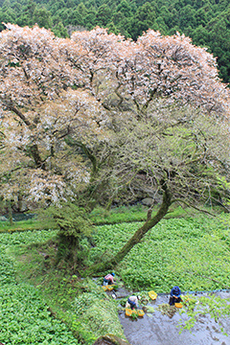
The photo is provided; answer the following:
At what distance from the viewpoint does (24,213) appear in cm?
1311

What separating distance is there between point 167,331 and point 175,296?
0.96 metres

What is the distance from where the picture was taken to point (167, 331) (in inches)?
242

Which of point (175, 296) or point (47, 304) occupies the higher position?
point (175, 296)

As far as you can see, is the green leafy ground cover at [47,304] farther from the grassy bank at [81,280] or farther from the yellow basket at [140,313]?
the yellow basket at [140,313]

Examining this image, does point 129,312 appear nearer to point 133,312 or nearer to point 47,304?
point 133,312

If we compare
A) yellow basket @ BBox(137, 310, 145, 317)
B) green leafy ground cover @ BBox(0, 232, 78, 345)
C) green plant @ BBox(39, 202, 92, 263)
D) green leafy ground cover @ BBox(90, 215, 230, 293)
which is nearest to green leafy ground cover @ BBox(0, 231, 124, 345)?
green leafy ground cover @ BBox(0, 232, 78, 345)

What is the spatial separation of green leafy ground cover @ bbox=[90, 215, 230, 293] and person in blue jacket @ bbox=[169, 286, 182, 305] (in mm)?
428

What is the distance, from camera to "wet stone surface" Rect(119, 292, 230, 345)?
5875 millimetres

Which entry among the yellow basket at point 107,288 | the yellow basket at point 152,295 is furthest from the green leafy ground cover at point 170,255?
the yellow basket at point 107,288

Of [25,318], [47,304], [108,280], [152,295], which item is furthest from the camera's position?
[108,280]

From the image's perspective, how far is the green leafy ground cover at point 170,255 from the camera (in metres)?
7.01

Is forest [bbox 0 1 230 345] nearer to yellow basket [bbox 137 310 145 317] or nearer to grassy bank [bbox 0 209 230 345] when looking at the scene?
grassy bank [bbox 0 209 230 345]

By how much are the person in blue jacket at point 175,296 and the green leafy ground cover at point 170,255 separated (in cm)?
43

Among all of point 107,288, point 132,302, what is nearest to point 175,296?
point 132,302
